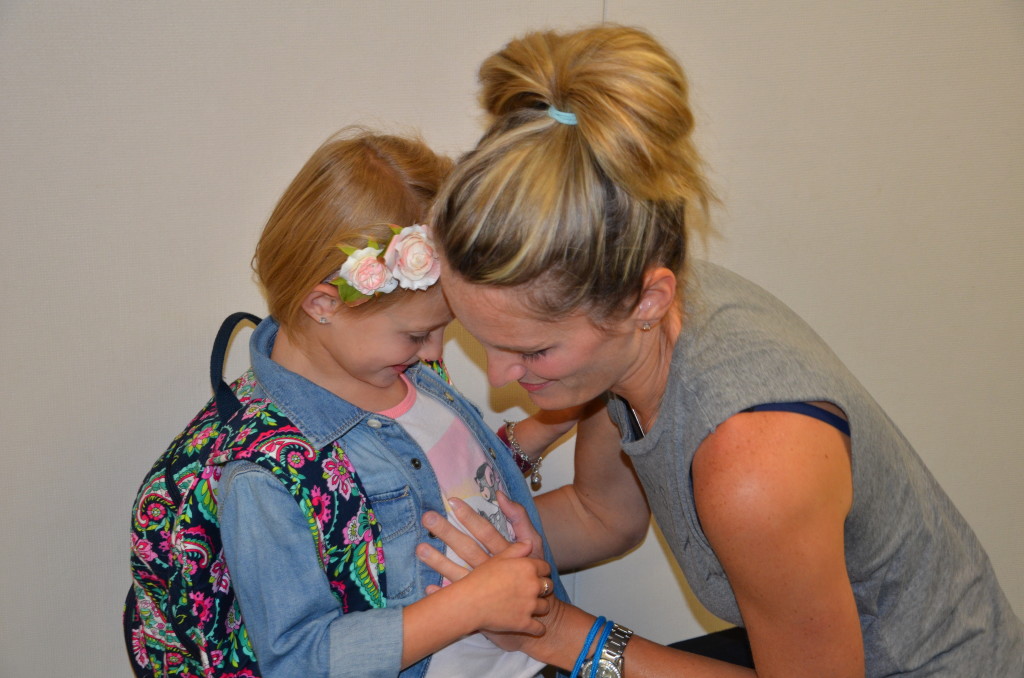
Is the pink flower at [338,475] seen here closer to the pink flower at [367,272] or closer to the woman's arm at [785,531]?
the pink flower at [367,272]

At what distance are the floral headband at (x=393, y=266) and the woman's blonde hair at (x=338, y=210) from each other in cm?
4

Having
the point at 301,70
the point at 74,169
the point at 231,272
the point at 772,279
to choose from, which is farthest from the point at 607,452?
the point at 74,169

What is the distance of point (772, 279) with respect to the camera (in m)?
1.87

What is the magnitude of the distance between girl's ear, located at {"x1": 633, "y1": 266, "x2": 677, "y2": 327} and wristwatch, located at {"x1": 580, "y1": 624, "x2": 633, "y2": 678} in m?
0.50

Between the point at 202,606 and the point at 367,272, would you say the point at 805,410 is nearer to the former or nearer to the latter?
the point at 367,272

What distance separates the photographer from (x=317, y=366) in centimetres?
126

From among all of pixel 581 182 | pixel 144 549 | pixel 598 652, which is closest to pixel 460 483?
pixel 598 652

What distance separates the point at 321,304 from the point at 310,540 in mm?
308

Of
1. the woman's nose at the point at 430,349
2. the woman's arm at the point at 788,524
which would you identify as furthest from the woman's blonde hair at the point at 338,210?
the woman's arm at the point at 788,524

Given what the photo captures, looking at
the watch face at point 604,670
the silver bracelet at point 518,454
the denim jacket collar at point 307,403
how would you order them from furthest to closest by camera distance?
the silver bracelet at point 518,454
the watch face at point 604,670
the denim jacket collar at point 307,403

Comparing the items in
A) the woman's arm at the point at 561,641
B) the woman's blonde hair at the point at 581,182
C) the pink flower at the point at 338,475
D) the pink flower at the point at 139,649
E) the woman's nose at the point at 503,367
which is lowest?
the pink flower at the point at 139,649

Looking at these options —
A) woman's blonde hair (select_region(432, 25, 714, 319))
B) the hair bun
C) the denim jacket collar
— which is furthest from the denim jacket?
the hair bun

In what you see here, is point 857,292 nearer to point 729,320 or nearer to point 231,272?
point 729,320

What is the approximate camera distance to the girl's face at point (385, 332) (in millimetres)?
1197
